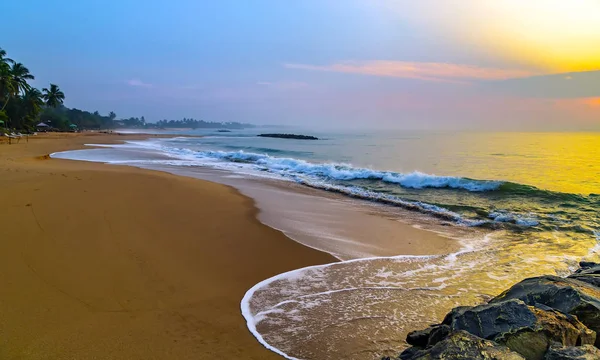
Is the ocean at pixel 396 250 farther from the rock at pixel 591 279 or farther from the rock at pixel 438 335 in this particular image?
the rock at pixel 591 279

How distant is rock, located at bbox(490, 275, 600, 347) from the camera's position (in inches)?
133

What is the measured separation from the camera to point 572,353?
2.68m

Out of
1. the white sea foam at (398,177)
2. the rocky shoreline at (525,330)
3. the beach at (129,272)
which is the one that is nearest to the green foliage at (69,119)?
the white sea foam at (398,177)

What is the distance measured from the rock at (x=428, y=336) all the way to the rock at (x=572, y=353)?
773mm

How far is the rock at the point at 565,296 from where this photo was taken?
3381mm

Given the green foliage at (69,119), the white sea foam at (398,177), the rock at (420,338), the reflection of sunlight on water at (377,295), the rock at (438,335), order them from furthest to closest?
the green foliage at (69,119), the white sea foam at (398,177), the reflection of sunlight on water at (377,295), the rock at (420,338), the rock at (438,335)

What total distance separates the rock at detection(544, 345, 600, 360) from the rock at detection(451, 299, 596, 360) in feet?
0.36

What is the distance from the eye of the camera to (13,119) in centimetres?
5181

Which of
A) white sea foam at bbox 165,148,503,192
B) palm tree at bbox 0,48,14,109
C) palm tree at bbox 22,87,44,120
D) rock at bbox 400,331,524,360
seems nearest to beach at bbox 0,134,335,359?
rock at bbox 400,331,524,360

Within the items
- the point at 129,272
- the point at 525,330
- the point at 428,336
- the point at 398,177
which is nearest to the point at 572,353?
the point at 525,330

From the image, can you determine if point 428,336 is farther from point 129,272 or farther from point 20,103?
point 20,103

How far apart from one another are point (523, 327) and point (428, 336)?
877 mm

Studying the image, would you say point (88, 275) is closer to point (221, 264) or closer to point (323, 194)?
point (221, 264)

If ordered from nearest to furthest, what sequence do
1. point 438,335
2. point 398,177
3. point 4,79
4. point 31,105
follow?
1. point 438,335
2. point 398,177
3. point 4,79
4. point 31,105
